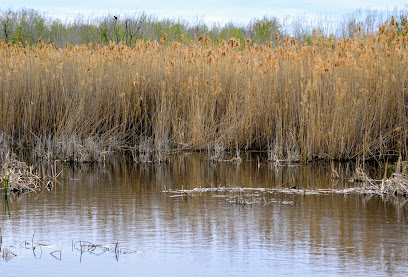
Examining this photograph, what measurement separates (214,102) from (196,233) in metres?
5.75

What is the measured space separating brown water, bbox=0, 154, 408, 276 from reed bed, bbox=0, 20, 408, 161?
216 centimetres

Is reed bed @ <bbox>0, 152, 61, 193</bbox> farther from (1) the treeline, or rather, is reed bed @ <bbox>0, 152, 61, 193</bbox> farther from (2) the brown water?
(1) the treeline

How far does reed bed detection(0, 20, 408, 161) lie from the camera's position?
916 cm

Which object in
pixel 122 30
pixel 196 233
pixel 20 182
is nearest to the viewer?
pixel 196 233

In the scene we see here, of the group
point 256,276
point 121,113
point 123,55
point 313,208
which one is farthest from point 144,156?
point 256,276

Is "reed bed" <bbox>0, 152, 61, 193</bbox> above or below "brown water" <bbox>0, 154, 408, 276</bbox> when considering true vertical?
above

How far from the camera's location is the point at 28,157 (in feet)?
31.1

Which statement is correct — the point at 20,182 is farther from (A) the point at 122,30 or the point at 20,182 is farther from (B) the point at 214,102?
(A) the point at 122,30

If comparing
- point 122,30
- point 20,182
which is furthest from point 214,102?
point 122,30

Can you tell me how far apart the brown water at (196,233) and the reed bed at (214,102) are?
216 centimetres

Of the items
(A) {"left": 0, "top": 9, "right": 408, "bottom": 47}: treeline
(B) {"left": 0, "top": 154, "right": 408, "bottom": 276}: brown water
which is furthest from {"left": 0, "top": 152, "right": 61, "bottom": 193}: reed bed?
(A) {"left": 0, "top": 9, "right": 408, "bottom": 47}: treeline

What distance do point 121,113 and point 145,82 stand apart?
68 cm

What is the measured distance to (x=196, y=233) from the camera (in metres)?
4.64

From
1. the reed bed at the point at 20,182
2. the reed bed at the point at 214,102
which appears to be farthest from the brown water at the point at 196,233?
the reed bed at the point at 214,102
